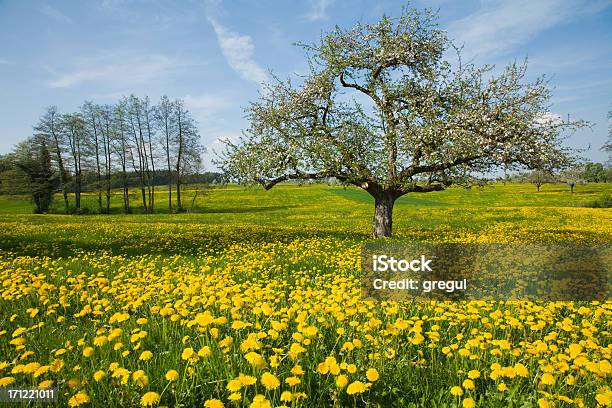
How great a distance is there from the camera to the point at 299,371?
3.10 m

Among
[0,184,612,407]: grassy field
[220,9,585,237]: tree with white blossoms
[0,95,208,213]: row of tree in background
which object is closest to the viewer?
[0,184,612,407]: grassy field

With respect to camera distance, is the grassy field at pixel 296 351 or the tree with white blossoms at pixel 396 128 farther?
the tree with white blossoms at pixel 396 128

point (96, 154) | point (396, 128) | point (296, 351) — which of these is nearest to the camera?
point (296, 351)

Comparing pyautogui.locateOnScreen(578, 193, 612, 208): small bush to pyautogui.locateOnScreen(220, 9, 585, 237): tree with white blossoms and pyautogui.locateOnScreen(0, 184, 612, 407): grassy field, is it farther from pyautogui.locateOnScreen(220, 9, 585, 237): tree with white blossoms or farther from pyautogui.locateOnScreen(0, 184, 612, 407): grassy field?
pyautogui.locateOnScreen(0, 184, 612, 407): grassy field

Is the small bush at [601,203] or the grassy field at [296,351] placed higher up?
the grassy field at [296,351]

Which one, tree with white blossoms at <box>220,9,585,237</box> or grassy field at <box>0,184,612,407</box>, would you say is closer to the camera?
grassy field at <box>0,184,612,407</box>

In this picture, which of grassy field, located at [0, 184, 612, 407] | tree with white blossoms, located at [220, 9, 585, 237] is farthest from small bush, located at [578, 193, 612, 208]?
grassy field, located at [0, 184, 612, 407]

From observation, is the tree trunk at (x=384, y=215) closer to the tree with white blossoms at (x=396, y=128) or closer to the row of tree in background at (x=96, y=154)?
the tree with white blossoms at (x=396, y=128)

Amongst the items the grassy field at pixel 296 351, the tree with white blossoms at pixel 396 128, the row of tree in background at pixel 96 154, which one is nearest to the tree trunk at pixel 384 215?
the tree with white blossoms at pixel 396 128

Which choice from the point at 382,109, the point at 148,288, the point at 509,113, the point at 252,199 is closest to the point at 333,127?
the point at 382,109

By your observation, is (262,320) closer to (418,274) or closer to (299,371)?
(299,371)

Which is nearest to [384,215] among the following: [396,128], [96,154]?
[396,128]

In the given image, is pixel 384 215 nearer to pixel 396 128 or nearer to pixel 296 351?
pixel 396 128

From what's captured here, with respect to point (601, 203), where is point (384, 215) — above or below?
above
